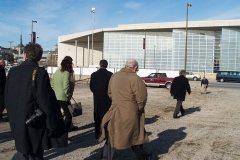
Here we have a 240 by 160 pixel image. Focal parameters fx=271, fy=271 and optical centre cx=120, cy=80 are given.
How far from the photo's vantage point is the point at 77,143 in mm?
5754

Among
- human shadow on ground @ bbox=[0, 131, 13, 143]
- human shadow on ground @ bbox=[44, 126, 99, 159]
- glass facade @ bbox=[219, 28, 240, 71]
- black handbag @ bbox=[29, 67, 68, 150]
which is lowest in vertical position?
human shadow on ground @ bbox=[44, 126, 99, 159]

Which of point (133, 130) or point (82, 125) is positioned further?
point (82, 125)

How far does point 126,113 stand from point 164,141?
259 centimetres

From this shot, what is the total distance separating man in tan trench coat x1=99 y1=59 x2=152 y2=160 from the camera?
3900 mm

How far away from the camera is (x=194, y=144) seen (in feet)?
19.6

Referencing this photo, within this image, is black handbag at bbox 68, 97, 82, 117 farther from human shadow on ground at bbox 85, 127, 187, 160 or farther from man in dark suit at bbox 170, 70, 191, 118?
man in dark suit at bbox 170, 70, 191, 118

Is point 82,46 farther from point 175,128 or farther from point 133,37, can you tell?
point 175,128

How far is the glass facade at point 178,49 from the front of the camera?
2099 inches

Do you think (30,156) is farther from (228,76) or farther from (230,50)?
(230,50)

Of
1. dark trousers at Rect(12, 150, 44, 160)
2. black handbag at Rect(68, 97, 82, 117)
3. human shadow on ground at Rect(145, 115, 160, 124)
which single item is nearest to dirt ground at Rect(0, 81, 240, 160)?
human shadow on ground at Rect(145, 115, 160, 124)

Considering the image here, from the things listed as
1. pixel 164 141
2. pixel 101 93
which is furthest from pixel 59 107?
pixel 164 141

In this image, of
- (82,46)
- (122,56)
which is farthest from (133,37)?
(82,46)

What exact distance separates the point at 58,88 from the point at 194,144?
10.6ft

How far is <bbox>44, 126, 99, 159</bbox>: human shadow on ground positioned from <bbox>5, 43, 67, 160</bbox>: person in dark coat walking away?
2.05 m
